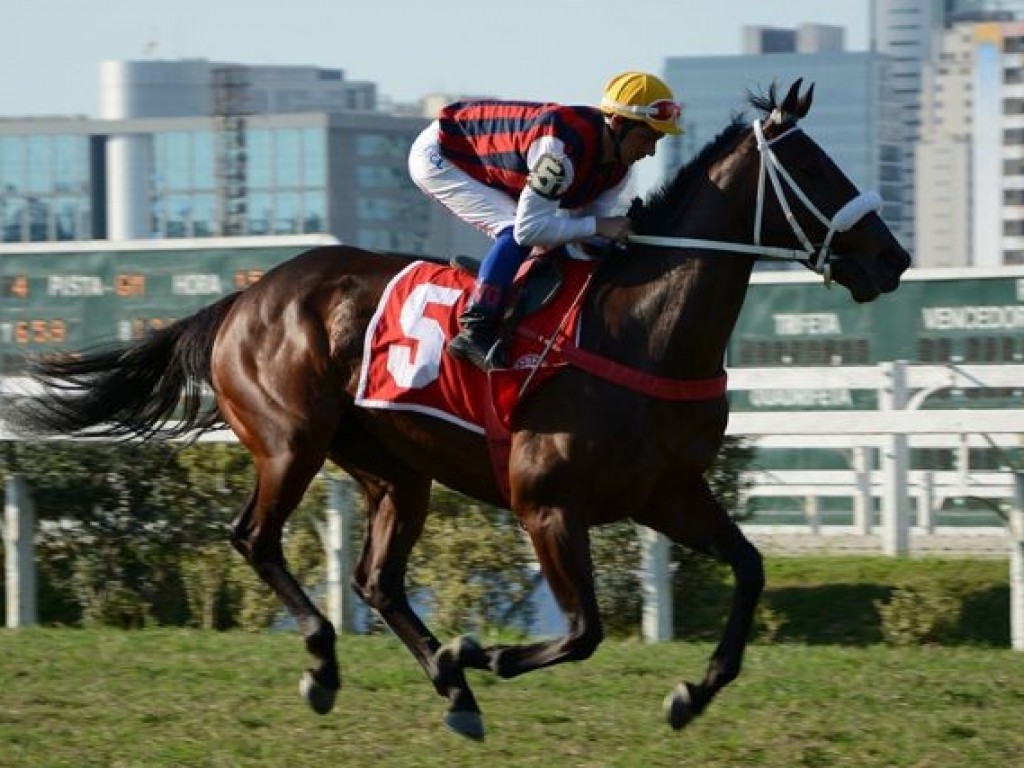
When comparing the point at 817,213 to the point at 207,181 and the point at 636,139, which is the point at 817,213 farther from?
the point at 207,181

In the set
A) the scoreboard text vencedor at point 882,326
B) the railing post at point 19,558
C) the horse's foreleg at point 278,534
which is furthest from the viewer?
the scoreboard text vencedor at point 882,326

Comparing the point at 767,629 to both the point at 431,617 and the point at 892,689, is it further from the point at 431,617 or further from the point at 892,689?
the point at 892,689

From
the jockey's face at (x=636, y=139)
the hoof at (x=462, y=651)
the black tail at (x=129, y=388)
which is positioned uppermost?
the jockey's face at (x=636, y=139)

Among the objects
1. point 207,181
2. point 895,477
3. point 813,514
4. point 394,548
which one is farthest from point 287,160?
point 394,548

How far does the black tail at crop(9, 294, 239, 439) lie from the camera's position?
7.14m

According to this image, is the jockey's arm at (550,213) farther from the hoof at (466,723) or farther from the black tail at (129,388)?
the black tail at (129,388)

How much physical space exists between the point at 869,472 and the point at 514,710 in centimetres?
598

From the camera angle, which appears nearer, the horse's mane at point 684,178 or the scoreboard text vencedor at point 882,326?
the horse's mane at point 684,178

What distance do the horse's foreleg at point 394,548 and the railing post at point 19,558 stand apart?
2.56 meters

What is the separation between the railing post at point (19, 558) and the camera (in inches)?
352

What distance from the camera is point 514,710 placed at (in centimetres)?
638

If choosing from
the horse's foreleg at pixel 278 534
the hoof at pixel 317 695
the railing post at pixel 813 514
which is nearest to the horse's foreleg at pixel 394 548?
the horse's foreleg at pixel 278 534

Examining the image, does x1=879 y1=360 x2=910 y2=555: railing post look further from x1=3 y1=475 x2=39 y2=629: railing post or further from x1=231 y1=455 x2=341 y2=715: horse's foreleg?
x1=231 y1=455 x2=341 y2=715: horse's foreleg

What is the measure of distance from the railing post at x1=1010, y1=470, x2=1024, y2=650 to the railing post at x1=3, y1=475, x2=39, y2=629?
159 inches
